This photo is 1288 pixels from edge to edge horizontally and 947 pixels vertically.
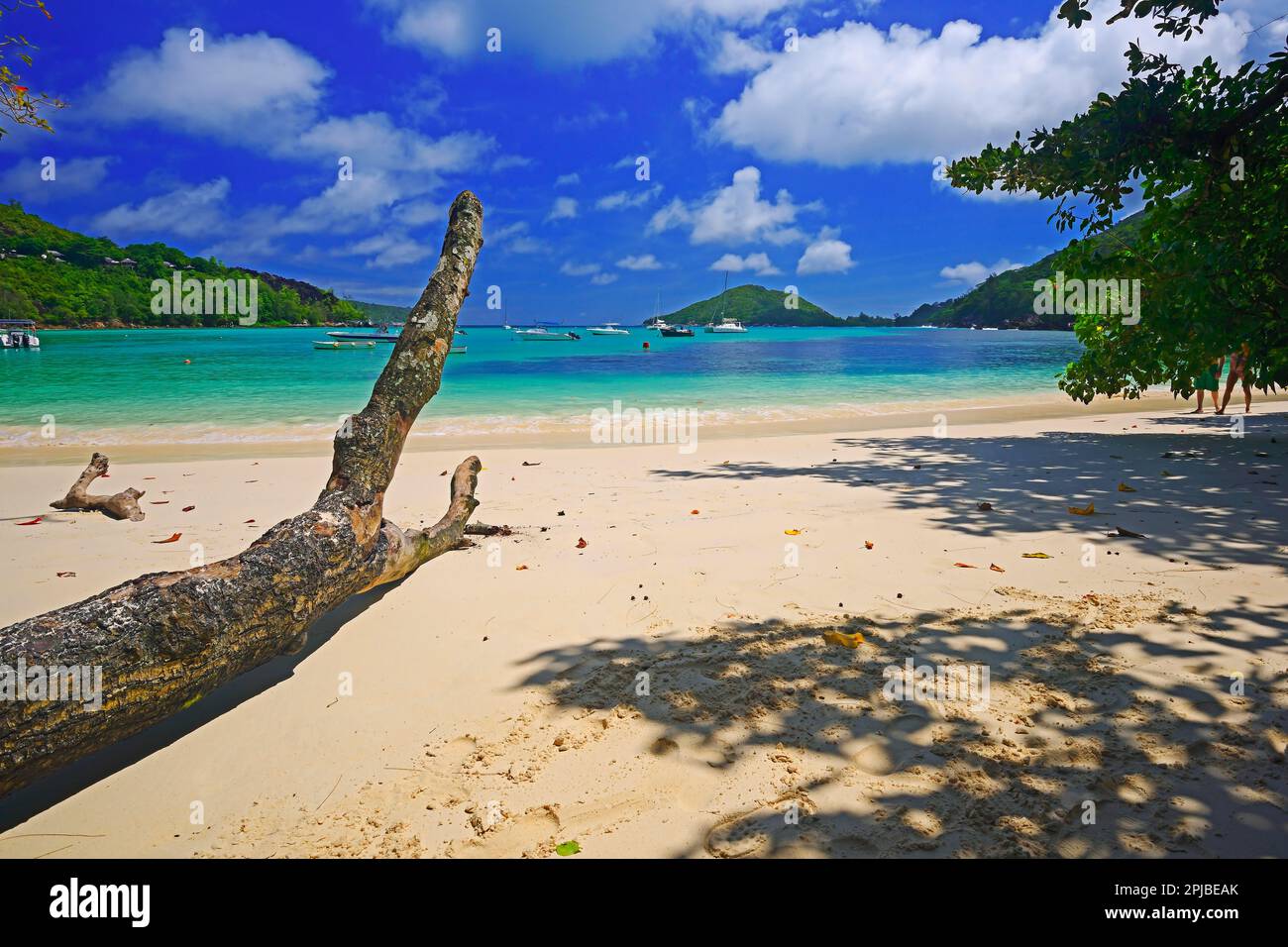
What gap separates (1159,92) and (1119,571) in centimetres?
826

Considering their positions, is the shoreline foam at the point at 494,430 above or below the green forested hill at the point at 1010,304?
below

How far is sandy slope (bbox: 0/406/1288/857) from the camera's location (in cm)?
244

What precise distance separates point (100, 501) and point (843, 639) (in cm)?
801

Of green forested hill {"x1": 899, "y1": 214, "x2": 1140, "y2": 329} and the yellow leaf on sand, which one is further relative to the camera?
green forested hill {"x1": 899, "y1": 214, "x2": 1140, "y2": 329}

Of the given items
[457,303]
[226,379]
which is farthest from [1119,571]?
[226,379]

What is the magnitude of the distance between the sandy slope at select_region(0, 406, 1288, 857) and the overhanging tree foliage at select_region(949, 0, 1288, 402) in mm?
3788

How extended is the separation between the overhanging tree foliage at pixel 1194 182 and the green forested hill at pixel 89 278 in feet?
517

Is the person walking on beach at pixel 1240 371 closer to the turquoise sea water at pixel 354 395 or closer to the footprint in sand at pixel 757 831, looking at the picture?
the turquoise sea water at pixel 354 395

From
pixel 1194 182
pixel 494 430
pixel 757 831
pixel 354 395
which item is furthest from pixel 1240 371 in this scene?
pixel 354 395

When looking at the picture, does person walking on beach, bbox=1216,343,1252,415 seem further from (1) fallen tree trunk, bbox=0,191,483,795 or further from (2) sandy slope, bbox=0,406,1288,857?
(1) fallen tree trunk, bbox=0,191,483,795

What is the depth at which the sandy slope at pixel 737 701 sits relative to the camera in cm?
244

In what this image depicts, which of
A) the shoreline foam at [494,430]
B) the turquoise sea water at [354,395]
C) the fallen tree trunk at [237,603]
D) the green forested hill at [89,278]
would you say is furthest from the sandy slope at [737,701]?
the green forested hill at [89,278]

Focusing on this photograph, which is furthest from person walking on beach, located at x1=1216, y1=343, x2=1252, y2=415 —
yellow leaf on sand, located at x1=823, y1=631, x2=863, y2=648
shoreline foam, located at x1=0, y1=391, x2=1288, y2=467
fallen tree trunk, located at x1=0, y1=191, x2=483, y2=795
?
fallen tree trunk, located at x1=0, y1=191, x2=483, y2=795
